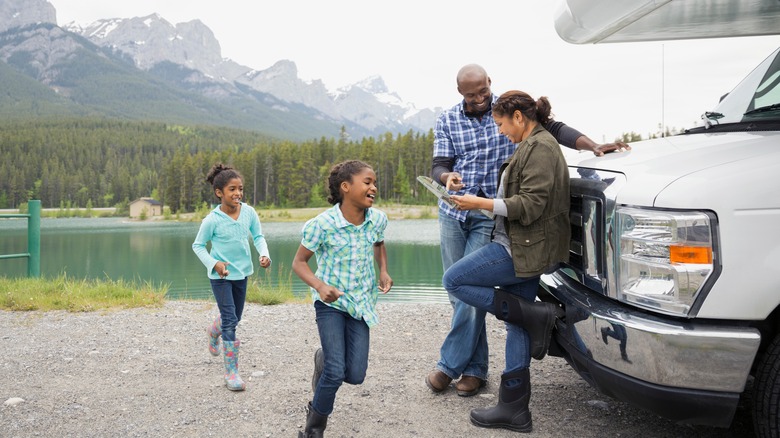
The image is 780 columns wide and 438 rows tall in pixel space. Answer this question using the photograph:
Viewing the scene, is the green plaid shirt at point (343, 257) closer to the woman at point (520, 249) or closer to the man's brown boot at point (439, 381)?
the woman at point (520, 249)

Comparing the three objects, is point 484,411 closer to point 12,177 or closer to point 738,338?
point 738,338

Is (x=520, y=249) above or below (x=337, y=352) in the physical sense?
above

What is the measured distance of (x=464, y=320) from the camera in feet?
13.3

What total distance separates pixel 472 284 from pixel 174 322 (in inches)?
172

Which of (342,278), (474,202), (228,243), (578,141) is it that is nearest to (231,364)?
(228,243)

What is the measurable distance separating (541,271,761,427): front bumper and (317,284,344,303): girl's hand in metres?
1.25

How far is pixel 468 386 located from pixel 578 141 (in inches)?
70.5

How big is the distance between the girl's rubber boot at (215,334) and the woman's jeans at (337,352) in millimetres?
A: 1694

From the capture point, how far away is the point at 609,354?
2.74m

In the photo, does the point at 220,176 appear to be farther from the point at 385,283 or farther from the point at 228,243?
the point at 385,283

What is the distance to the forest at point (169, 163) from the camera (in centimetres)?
8425

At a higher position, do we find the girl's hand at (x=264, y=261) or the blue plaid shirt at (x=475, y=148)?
the blue plaid shirt at (x=475, y=148)

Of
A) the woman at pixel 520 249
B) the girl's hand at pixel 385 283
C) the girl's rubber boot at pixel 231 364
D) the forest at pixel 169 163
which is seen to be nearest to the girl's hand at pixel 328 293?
the girl's hand at pixel 385 283

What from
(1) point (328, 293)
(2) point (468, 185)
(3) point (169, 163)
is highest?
(3) point (169, 163)
